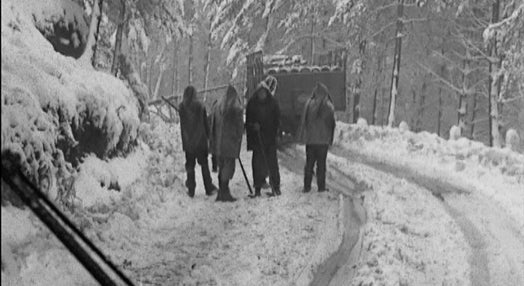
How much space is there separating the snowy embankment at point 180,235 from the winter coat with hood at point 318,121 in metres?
1.00

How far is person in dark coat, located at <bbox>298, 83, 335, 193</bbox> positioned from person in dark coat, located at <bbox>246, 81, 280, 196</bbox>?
55cm

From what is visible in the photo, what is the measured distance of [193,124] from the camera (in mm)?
10109

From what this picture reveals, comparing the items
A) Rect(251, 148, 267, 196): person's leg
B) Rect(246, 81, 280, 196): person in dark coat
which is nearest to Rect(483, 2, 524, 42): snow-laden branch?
Rect(246, 81, 280, 196): person in dark coat

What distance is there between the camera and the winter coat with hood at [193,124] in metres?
10.1

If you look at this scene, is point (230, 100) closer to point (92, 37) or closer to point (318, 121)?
point (318, 121)

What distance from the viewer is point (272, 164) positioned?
33.2 feet

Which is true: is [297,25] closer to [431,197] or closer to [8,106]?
[431,197]

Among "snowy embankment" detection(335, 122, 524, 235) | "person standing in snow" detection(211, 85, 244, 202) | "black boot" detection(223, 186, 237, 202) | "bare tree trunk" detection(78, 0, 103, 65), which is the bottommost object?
"snowy embankment" detection(335, 122, 524, 235)

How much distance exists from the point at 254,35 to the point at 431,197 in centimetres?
1898

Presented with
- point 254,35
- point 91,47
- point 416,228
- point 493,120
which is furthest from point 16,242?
point 254,35

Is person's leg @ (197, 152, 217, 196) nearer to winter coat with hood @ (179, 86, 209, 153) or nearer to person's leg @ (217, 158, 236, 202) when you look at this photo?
winter coat with hood @ (179, 86, 209, 153)

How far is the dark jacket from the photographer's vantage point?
10.1 metres

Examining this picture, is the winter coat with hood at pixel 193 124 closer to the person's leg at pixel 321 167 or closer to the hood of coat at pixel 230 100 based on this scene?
the hood of coat at pixel 230 100

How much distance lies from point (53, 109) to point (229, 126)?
11.0 feet
